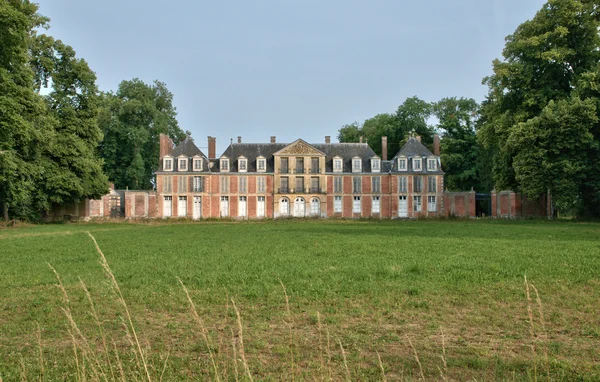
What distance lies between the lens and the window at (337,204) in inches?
1887

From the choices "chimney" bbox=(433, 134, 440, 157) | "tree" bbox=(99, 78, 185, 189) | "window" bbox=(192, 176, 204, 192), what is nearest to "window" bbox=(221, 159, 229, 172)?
"window" bbox=(192, 176, 204, 192)

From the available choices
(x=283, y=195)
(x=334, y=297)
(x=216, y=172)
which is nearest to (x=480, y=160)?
(x=283, y=195)

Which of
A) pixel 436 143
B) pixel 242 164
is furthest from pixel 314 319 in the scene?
pixel 436 143

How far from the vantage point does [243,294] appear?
23.7 feet

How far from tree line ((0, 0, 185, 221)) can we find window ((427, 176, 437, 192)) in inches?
1171

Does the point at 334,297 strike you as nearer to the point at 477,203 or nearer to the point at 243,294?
the point at 243,294

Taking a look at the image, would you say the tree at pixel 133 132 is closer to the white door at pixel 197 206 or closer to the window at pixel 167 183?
the window at pixel 167 183

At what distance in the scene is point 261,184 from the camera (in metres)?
48.0

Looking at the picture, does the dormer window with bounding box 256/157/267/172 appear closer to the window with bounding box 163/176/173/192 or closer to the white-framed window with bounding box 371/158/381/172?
the window with bounding box 163/176/173/192

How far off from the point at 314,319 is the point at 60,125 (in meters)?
33.7

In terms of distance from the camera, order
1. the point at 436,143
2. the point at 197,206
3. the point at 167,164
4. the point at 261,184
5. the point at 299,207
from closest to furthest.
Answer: the point at 197,206, the point at 167,164, the point at 299,207, the point at 261,184, the point at 436,143

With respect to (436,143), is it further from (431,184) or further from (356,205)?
(356,205)

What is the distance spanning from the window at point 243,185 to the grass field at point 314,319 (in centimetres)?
3624

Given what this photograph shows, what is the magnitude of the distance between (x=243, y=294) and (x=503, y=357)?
12.8 feet
